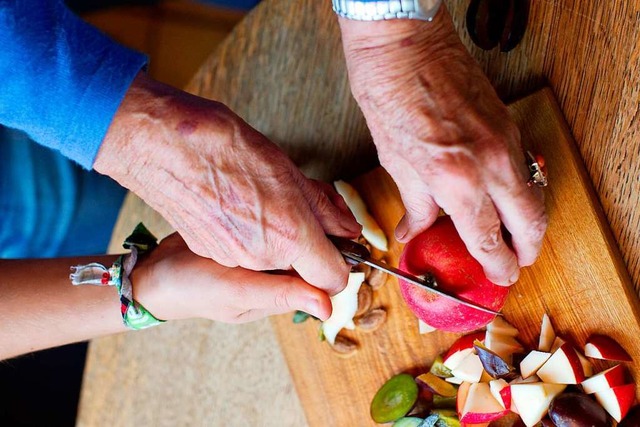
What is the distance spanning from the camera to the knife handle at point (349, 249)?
1040 mm

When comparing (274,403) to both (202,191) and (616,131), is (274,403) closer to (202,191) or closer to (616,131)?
(202,191)

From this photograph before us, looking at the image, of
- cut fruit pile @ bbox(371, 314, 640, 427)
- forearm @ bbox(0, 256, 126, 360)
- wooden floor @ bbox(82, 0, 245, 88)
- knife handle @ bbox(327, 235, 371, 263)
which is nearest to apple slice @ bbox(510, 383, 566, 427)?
cut fruit pile @ bbox(371, 314, 640, 427)

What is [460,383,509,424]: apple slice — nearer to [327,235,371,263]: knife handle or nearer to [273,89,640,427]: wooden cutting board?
[273,89,640,427]: wooden cutting board

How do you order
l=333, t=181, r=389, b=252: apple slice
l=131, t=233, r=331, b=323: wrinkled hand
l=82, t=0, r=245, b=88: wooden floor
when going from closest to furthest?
l=131, t=233, r=331, b=323: wrinkled hand, l=333, t=181, r=389, b=252: apple slice, l=82, t=0, r=245, b=88: wooden floor

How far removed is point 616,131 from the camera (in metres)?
1.02

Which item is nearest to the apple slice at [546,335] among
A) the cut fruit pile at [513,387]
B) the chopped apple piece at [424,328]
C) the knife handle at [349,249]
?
the cut fruit pile at [513,387]

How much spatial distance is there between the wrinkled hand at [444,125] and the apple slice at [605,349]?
227mm

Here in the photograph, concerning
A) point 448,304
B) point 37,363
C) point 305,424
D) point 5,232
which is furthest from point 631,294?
point 37,363

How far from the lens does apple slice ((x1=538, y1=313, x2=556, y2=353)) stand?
1.10 m

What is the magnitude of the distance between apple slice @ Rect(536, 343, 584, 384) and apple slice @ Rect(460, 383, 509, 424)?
0.34ft

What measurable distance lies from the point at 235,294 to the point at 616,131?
2.14 feet

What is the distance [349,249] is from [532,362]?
0.35 m

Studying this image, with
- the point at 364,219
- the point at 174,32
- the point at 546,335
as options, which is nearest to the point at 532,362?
the point at 546,335

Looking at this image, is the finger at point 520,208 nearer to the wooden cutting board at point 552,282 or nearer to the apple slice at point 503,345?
the wooden cutting board at point 552,282
